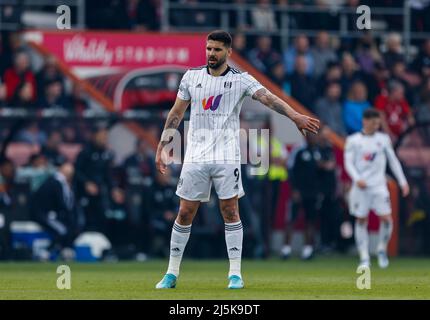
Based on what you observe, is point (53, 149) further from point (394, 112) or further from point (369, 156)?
point (394, 112)

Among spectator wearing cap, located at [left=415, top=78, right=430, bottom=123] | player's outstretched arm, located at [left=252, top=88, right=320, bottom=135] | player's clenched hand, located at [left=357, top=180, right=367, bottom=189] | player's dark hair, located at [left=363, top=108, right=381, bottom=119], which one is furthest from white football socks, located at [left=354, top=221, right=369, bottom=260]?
player's outstretched arm, located at [left=252, top=88, right=320, bottom=135]

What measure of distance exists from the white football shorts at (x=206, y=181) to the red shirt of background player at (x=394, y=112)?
12102 mm

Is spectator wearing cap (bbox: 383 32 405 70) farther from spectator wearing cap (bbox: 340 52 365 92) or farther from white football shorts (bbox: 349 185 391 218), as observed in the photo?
white football shorts (bbox: 349 185 391 218)

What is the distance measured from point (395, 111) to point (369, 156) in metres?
→ 4.93

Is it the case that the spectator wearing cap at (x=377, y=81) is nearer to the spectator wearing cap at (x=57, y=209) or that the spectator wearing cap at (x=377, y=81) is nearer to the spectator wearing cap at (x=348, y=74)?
the spectator wearing cap at (x=348, y=74)

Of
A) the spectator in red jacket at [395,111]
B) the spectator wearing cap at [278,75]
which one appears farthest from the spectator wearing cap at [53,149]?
the spectator in red jacket at [395,111]

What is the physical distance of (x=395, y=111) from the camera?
25.9 meters

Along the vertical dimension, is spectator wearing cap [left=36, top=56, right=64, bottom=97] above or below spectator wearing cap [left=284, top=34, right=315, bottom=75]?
below

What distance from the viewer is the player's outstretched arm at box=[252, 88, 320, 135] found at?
530 inches

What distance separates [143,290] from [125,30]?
13.5m

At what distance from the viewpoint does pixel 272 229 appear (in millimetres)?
24953

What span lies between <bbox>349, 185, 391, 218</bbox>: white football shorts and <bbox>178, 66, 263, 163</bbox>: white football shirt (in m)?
7.38

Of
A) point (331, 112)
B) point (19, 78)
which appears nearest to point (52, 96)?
point (19, 78)
